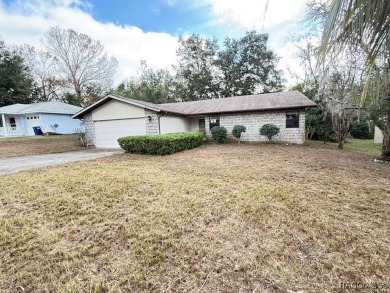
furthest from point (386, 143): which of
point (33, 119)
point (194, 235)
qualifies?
point (33, 119)

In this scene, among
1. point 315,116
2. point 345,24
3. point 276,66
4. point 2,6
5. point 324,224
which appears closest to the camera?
point 345,24

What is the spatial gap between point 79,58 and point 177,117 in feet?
60.8

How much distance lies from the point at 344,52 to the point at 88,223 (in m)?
4.15

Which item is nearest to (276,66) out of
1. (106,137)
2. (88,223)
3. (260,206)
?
(106,137)

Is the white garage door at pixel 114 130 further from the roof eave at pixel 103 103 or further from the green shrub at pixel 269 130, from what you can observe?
the green shrub at pixel 269 130

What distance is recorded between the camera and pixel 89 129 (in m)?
14.4

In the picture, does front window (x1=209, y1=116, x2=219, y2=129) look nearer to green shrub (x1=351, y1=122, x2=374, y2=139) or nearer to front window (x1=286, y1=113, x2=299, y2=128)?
front window (x1=286, y1=113, x2=299, y2=128)

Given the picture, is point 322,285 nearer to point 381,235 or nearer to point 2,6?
point 381,235

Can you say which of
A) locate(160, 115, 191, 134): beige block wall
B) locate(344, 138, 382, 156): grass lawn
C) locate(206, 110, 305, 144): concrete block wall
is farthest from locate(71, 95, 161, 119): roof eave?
locate(344, 138, 382, 156): grass lawn

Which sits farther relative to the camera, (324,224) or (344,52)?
(324,224)

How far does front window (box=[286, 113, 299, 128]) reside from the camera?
13.4m

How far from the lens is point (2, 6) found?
11.9 metres

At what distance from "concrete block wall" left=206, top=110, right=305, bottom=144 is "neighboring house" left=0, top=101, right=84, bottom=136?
58.1 ft

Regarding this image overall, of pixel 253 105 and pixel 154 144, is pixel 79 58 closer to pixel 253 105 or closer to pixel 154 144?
pixel 154 144
